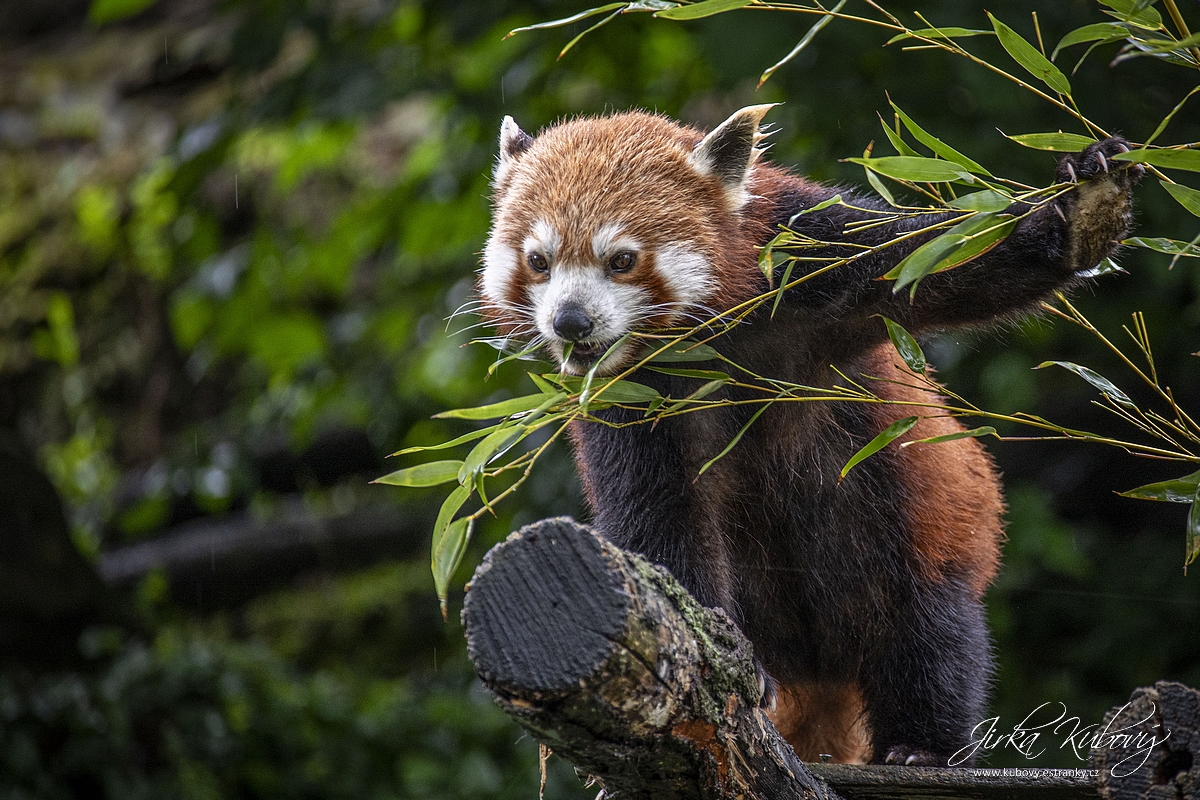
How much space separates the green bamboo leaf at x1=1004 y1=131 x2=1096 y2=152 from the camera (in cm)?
167

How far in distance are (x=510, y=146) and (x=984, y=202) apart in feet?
3.80

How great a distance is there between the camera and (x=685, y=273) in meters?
2.11

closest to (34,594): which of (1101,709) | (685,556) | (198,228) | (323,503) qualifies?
(323,503)

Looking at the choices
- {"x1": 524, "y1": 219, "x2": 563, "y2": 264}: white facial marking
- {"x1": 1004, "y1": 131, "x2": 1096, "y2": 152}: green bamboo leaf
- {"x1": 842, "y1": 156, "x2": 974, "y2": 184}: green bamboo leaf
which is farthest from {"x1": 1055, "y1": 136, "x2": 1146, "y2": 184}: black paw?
{"x1": 524, "y1": 219, "x2": 563, "y2": 264}: white facial marking

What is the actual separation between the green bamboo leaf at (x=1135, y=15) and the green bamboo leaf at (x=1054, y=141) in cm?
19

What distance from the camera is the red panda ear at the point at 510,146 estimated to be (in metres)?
2.43

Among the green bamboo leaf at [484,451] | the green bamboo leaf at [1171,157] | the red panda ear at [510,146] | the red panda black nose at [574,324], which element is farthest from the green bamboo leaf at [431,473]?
the green bamboo leaf at [1171,157]

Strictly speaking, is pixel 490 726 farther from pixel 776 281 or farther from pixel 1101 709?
pixel 776 281

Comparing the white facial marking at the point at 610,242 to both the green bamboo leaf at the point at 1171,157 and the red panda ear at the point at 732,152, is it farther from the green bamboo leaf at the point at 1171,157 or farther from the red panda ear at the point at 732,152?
the green bamboo leaf at the point at 1171,157

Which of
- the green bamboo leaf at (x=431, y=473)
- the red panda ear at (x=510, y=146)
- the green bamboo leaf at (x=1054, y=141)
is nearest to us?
the green bamboo leaf at (x=1054, y=141)

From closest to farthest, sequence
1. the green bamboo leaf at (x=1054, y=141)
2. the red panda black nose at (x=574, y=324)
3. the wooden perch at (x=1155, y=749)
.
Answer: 1. the wooden perch at (x=1155, y=749)
2. the green bamboo leaf at (x=1054, y=141)
3. the red panda black nose at (x=574, y=324)

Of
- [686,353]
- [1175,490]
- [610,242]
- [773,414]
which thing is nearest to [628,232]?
[610,242]

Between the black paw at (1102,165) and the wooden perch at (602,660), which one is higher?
the black paw at (1102,165)

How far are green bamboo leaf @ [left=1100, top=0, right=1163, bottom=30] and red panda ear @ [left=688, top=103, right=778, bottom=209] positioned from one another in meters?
0.71
